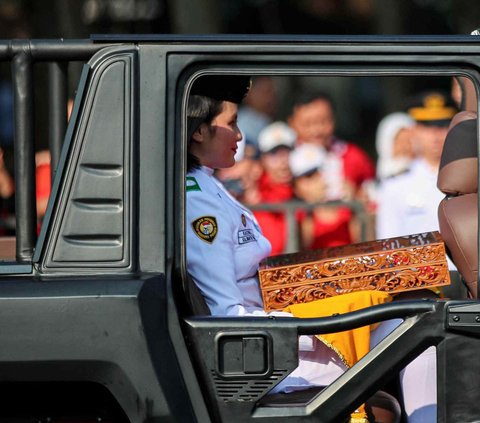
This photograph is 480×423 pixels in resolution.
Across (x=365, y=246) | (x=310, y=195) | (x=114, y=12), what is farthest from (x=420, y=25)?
(x=365, y=246)

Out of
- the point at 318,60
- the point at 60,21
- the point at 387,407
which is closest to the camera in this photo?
the point at 318,60

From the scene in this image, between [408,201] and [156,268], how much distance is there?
3919 mm

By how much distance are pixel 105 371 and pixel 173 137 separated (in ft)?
1.88

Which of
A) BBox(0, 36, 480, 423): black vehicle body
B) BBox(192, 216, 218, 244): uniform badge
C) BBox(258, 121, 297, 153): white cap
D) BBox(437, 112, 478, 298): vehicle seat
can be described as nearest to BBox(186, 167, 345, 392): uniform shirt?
BBox(192, 216, 218, 244): uniform badge

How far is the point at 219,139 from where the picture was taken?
10.6ft

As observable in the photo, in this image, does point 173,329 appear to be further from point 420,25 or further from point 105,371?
point 420,25

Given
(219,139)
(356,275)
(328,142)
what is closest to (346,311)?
(356,275)

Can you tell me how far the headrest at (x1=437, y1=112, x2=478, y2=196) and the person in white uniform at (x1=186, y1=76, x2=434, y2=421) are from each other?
418mm

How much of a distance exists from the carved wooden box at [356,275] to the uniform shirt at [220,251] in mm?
89

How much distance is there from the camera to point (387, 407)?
3004 mm

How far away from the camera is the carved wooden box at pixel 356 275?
3.00 meters

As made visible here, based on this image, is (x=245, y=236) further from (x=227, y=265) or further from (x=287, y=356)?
(x=287, y=356)

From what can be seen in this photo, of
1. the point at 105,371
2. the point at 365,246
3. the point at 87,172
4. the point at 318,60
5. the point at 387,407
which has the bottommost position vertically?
the point at 387,407

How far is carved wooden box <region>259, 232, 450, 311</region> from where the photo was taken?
2996mm
